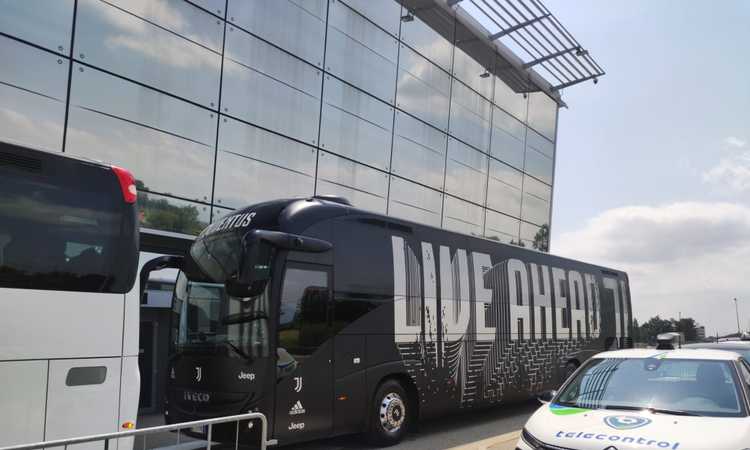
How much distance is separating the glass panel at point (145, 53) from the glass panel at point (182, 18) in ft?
0.49

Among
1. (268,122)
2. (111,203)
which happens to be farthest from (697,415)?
(268,122)

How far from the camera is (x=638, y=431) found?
475cm

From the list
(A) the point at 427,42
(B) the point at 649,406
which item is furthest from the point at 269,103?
(B) the point at 649,406

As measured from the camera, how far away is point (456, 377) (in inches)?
404

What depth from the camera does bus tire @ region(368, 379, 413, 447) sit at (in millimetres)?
8656

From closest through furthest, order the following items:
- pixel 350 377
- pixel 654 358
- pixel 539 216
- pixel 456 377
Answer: pixel 654 358
pixel 350 377
pixel 456 377
pixel 539 216

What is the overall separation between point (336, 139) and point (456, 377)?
888 centimetres

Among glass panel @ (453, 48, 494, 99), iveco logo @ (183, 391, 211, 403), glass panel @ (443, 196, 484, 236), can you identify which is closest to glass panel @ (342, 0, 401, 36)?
glass panel @ (453, 48, 494, 99)

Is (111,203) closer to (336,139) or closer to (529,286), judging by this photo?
(529,286)

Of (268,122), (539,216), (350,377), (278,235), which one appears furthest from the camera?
(539,216)

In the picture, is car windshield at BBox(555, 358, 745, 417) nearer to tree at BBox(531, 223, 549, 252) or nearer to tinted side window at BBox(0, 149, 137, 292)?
tinted side window at BBox(0, 149, 137, 292)

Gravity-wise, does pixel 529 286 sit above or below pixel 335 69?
below

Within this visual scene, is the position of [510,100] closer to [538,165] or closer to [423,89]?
[538,165]

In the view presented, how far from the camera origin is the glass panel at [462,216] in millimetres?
21688
